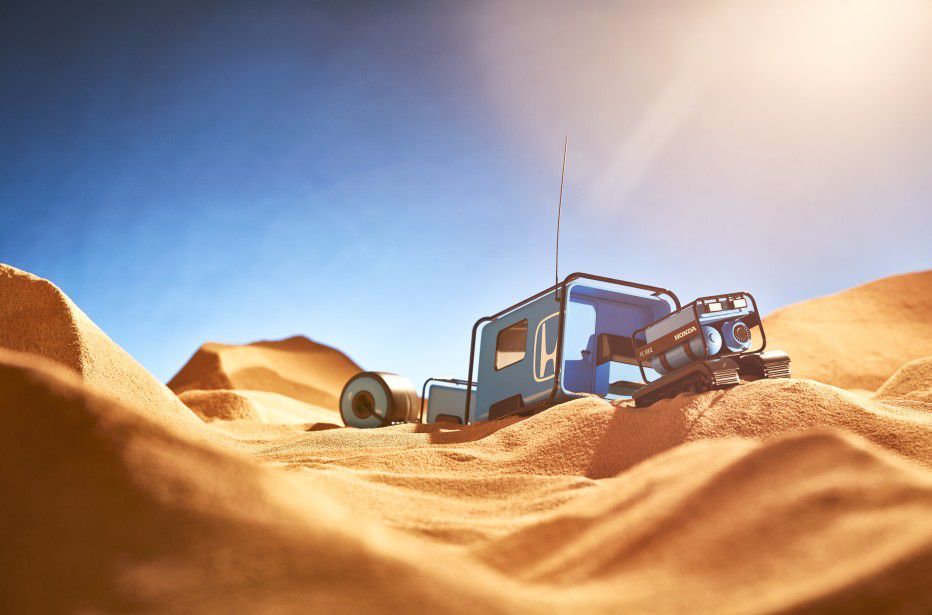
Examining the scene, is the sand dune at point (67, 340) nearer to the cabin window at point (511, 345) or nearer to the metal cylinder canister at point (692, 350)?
the cabin window at point (511, 345)

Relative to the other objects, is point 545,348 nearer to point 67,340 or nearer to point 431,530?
point 67,340

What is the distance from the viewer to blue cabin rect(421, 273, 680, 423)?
613 cm

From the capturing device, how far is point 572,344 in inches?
243

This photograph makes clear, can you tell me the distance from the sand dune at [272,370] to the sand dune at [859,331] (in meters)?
14.0

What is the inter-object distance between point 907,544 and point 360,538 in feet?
4.16

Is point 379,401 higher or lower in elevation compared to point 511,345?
lower

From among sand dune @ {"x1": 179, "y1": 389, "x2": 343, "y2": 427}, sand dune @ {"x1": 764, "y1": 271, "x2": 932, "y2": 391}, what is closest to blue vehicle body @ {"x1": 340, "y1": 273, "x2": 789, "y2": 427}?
sand dune @ {"x1": 179, "y1": 389, "x2": 343, "y2": 427}

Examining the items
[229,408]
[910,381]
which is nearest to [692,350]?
[910,381]

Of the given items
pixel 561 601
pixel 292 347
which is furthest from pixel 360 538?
pixel 292 347

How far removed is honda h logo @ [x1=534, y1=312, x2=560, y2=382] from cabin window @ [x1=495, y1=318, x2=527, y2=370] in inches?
11.6

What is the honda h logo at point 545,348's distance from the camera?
6184 millimetres

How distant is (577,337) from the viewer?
6.20m

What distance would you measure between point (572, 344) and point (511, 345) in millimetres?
1042

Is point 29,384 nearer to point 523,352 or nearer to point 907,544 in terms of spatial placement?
point 907,544
